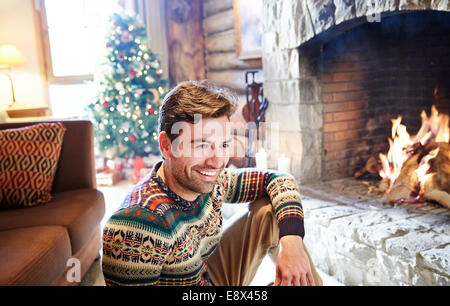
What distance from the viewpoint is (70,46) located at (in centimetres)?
523

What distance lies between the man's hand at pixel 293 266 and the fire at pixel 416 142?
1292mm

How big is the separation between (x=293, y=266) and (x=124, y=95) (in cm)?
372

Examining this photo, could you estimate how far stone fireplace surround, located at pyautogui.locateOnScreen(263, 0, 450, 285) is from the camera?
1.91 metres

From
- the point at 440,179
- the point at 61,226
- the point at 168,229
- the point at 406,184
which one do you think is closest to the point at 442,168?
the point at 440,179

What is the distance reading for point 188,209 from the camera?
1198mm

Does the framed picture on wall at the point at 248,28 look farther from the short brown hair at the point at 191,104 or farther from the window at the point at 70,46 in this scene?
the short brown hair at the point at 191,104

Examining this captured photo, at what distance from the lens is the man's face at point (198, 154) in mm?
1133

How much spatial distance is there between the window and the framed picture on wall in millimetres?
1835

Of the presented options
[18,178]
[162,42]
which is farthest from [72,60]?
[18,178]

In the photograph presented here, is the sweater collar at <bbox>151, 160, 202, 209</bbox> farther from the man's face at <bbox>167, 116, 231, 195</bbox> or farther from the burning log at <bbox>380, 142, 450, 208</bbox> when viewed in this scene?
the burning log at <bbox>380, 142, 450, 208</bbox>

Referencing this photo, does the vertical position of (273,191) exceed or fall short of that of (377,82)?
it falls short

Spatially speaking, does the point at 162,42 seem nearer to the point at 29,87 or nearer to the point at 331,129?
the point at 29,87

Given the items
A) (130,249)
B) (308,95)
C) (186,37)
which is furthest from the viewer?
(186,37)

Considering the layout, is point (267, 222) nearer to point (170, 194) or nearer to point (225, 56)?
point (170, 194)
